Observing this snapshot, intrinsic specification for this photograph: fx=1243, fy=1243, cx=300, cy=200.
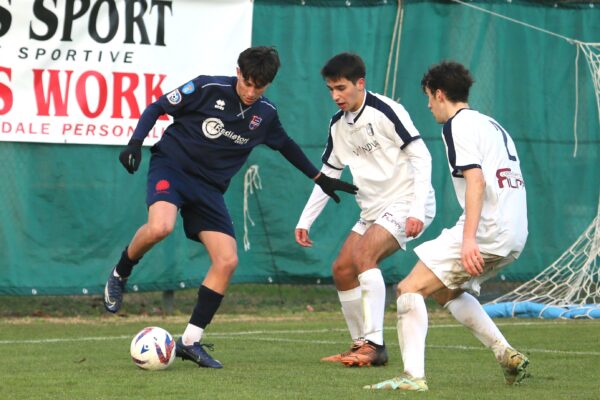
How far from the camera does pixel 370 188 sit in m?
8.34

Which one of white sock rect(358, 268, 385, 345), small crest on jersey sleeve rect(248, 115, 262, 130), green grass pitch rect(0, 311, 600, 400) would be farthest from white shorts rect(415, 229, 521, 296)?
small crest on jersey sleeve rect(248, 115, 262, 130)

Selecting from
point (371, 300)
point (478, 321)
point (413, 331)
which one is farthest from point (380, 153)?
point (413, 331)

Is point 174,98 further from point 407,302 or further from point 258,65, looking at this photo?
point 407,302

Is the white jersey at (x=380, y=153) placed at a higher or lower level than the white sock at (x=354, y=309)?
higher

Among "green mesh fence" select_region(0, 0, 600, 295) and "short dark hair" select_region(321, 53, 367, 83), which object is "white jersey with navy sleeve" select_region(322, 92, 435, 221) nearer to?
"short dark hair" select_region(321, 53, 367, 83)

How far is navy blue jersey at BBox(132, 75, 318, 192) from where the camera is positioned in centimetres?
802

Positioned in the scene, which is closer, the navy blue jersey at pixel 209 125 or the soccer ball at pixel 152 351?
the soccer ball at pixel 152 351

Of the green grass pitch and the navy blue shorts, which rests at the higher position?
the navy blue shorts

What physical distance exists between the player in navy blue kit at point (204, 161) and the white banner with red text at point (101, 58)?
2978mm

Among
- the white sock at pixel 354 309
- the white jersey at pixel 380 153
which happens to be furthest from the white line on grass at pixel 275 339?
the white jersey at pixel 380 153

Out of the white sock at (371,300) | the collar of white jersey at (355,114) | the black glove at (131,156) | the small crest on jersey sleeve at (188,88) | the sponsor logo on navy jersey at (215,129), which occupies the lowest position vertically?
the white sock at (371,300)

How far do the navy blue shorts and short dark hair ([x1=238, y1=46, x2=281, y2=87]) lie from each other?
2.60 feet

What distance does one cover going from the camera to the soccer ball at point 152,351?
293 inches

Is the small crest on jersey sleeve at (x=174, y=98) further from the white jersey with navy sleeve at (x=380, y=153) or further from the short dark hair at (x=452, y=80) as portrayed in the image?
the short dark hair at (x=452, y=80)
